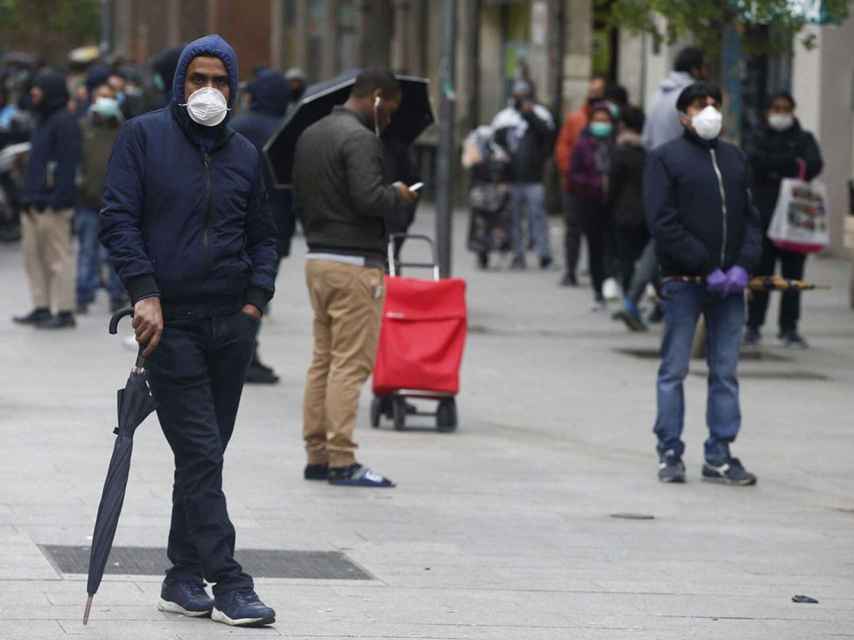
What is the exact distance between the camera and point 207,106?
6.76 metres

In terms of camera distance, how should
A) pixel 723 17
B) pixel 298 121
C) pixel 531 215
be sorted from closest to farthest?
pixel 298 121
pixel 723 17
pixel 531 215

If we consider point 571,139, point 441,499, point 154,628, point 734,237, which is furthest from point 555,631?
point 571,139

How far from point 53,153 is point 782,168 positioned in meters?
5.41

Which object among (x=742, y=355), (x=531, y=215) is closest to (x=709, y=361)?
(x=742, y=355)

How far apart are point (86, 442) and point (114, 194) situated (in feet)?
14.2

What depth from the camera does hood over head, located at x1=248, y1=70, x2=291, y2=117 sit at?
14.3m

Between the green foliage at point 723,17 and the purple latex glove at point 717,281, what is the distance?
601 centimetres

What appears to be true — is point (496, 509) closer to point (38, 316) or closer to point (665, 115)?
point (665, 115)

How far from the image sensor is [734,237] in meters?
10.3

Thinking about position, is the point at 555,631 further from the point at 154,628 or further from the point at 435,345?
the point at 435,345

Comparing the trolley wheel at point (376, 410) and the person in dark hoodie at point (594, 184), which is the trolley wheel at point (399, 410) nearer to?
the trolley wheel at point (376, 410)

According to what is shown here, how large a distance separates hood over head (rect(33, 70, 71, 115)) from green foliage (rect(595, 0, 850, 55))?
4.25 metres

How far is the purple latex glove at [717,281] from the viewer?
1016 centimetres

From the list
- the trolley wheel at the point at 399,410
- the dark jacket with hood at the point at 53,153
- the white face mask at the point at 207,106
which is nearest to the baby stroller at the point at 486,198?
the dark jacket with hood at the point at 53,153
